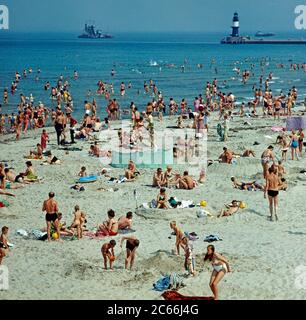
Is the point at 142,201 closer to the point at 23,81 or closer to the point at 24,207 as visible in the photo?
the point at 24,207

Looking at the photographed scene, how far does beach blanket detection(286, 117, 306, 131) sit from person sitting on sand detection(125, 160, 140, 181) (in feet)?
28.3

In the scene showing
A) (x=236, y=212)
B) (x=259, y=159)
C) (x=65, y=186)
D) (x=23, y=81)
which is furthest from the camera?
(x=23, y=81)

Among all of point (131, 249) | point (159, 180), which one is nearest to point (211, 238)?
point (131, 249)

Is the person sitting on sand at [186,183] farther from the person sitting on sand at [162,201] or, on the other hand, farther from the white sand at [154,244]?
the person sitting on sand at [162,201]

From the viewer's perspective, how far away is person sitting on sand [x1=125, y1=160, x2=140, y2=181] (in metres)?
18.0

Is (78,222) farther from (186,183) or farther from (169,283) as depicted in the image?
(186,183)

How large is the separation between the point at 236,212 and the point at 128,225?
8.21 feet

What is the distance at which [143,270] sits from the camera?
11281 mm

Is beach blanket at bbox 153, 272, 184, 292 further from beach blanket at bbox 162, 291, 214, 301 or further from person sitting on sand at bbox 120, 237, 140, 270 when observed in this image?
person sitting on sand at bbox 120, 237, 140, 270

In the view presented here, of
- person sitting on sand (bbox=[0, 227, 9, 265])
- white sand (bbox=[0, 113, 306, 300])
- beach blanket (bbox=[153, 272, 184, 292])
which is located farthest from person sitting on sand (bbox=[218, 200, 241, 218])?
person sitting on sand (bbox=[0, 227, 9, 265])

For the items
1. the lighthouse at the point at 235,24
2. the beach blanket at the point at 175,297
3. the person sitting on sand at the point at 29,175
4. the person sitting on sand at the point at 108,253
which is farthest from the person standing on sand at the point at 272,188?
the lighthouse at the point at 235,24

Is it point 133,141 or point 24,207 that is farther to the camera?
point 133,141

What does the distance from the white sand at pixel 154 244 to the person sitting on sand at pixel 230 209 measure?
0.54 feet
